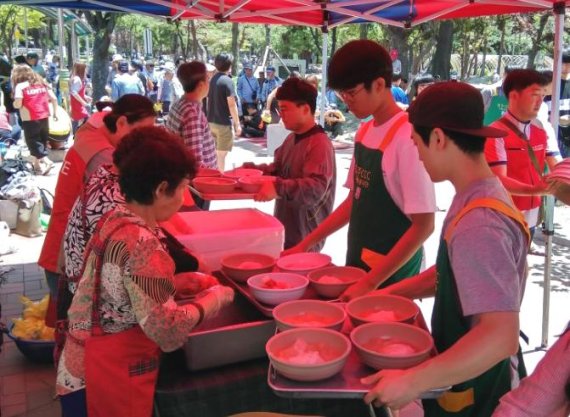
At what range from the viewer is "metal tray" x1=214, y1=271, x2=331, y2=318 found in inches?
73.4

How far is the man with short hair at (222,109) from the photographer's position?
335 inches

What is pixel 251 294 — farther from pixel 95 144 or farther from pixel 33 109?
pixel 33 109

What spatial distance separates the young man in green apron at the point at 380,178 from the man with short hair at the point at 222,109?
6243 millimetres

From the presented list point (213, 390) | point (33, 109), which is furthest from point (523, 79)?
point (33, 109)

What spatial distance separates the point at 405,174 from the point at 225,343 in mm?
899

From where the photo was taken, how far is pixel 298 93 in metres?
3.12

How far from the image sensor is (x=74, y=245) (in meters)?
2.29

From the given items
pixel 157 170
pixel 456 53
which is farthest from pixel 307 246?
pixel 456 53

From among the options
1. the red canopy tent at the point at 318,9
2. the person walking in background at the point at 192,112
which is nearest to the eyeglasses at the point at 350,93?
the red canopy tent at the point at 318,9

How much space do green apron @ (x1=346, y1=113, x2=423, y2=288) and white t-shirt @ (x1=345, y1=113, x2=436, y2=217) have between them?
0.03 meters

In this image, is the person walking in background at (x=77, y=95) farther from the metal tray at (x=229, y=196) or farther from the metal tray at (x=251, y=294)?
the metal tray at (x=251, y=294)

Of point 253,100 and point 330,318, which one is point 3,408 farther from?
point 253,100

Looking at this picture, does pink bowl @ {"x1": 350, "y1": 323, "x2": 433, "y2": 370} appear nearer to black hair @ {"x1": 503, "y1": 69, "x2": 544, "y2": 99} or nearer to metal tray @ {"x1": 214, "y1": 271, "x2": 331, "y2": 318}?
metal tray @ {"x1": 214, "y1": 271, "x2": 331, "y2": 318}

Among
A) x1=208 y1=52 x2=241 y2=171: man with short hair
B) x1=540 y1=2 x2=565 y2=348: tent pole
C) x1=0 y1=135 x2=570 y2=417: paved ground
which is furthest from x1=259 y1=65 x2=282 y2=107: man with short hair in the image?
x1=540 y1=2 x2=565 y2=348: tent pole
